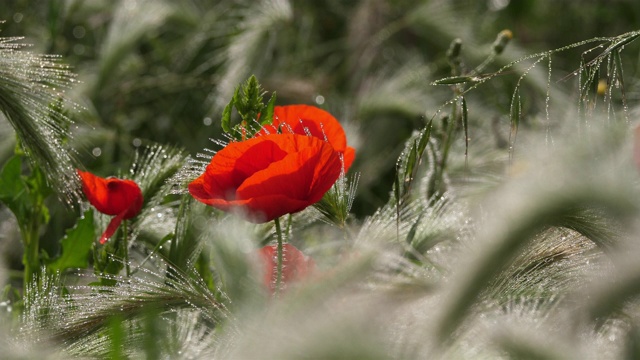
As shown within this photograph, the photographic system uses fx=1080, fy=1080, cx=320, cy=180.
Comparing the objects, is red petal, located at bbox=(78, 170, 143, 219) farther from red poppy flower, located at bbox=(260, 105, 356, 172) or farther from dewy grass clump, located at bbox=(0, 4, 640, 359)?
red poppy flower, located at bbox=(260, 105, 356, 172)

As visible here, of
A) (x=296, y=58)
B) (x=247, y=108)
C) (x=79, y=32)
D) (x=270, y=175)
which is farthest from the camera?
(x=79, y=32)

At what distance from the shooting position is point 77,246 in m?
1.04

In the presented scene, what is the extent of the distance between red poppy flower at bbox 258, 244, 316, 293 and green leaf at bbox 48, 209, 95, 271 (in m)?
0.25

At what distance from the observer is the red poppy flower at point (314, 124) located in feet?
3.06

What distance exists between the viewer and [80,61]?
227 cm

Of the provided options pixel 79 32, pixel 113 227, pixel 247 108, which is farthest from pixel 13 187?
pixel 79 32

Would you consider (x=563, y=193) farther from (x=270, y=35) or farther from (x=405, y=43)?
(x=405, y=43)

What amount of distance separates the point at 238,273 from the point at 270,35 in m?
1.28

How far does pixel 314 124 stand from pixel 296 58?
130 centimetres

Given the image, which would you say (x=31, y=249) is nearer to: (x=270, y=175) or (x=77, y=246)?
(x=77, y=246)

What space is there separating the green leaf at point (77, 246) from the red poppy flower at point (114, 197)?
8 centimetres

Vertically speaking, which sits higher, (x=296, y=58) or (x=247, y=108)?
(x=296, y=58)

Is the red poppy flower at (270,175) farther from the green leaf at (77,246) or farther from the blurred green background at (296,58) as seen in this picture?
the blurred green background at (296,58)

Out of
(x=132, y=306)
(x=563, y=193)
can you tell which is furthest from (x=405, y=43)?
(x=563, y=193)
